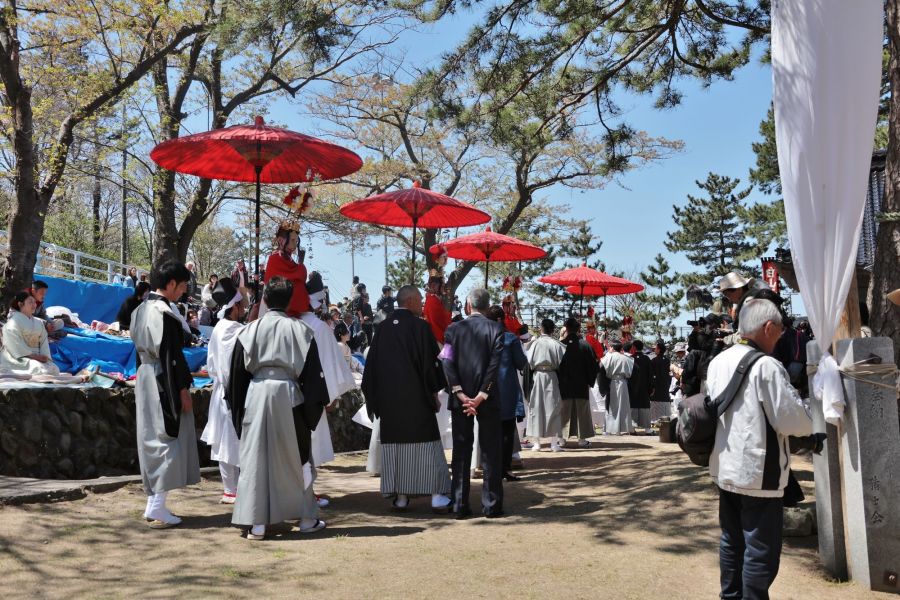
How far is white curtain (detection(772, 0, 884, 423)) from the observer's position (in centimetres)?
396

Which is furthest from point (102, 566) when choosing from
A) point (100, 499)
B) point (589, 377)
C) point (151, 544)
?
point (589, 377)

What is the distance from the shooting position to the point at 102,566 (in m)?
4.17

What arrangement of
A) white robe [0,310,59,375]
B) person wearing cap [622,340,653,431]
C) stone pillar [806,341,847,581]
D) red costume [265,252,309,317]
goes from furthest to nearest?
person wearing cap [622,340,653,431], white robe [0,310,59,375], red costume [265,252,309,317], stone pillar [806,341,847,581]

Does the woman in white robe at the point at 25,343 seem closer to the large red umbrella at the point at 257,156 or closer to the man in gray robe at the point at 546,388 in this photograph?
the large red umbrella at the point at 257,156

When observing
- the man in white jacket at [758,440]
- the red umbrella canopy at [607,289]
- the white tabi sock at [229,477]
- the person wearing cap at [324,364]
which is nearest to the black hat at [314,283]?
the person wearing cap at [324,364]

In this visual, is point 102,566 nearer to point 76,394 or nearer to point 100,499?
point 100,499

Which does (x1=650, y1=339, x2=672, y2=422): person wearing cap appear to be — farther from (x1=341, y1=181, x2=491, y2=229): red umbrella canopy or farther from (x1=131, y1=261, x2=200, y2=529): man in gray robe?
(x1=131, y1=261, x2=200, y2=529): man in gray robe

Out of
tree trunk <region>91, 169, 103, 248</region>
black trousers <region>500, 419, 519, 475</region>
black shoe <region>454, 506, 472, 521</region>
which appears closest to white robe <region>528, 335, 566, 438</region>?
black trousers <region>500, 419, 519, 475</region>

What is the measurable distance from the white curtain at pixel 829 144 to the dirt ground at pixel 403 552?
129 centimetres

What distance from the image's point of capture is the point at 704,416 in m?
3.33

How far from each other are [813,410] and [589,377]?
246 inches

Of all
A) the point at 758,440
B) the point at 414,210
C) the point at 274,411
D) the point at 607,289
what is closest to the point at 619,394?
the point at 607,289

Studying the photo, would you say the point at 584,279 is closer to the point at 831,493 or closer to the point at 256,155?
the point at 256,155

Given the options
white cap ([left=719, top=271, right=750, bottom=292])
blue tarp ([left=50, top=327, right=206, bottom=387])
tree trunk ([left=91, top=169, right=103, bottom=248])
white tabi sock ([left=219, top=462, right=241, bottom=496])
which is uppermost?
tree trunk ([left=91, top=169, right=103, bottom=248])
